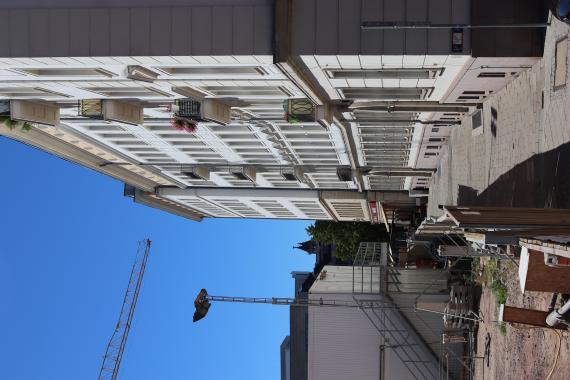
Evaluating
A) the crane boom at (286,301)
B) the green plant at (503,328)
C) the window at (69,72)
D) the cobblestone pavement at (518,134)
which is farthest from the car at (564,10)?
the crane boom at (286,301)

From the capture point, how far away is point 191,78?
25.2 meters

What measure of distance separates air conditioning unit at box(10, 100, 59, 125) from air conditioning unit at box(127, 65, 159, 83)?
8.88 meters

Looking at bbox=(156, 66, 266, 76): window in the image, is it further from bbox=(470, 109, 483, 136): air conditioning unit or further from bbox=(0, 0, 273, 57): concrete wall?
bbox=(470, 109, 483, 136): air conditioning unit

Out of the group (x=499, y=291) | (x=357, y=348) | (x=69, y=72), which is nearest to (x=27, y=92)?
(x=69, y=72)

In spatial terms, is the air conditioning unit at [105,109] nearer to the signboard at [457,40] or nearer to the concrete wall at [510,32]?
the signboard at [457,40]

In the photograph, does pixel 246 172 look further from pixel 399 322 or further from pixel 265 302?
pixel 399 322

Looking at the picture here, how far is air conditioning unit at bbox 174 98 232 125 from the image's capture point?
28.7 metres

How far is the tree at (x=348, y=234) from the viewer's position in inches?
2746

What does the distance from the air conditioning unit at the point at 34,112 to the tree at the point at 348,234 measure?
42432 millimetres

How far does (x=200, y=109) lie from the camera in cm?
2870

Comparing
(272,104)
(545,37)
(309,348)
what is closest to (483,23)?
(545,37)

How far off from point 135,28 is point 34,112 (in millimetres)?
11808

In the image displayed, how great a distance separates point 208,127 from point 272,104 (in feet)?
24.2

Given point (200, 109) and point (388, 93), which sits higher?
point (388, 93)
